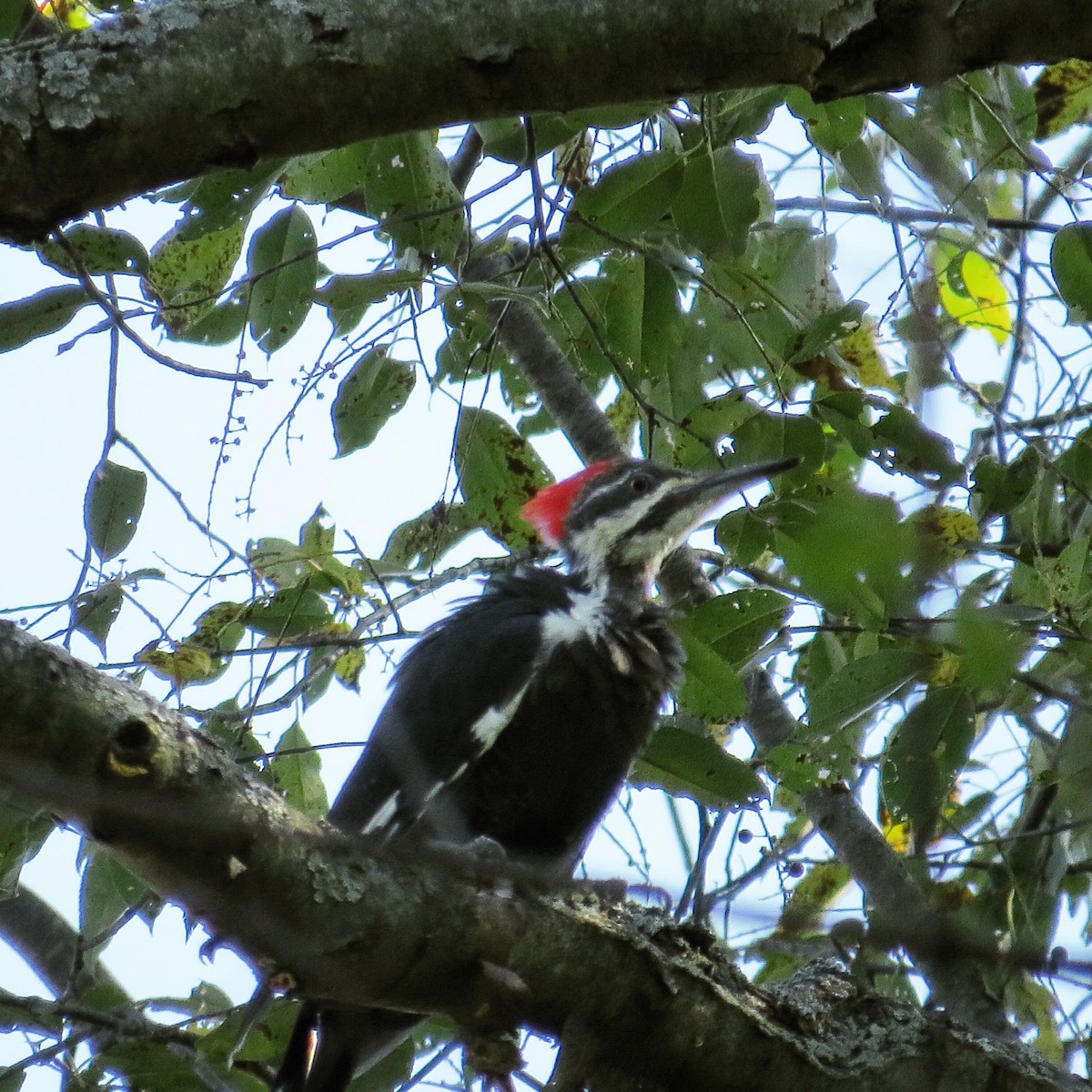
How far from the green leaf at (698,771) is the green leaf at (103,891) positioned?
3.84ft

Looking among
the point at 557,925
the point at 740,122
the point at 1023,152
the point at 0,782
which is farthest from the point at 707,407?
the point at 0,782

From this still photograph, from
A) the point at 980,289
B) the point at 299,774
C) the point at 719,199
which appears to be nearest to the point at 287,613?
the point at 299,774

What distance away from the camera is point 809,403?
3105mm

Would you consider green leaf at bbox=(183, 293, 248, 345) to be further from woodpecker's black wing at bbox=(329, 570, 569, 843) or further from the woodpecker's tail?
the woodpecker's tail

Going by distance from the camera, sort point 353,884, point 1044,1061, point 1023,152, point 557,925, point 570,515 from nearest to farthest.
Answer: point 353,884, point 557,925, point 1044,1061, point 1023,152, point 570,515

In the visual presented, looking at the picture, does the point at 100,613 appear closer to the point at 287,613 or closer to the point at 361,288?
the point at 287,613

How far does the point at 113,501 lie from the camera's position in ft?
10.0

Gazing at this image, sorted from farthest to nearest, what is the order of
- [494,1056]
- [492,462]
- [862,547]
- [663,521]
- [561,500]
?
[561,500], [663,521], [492,462], [494,1056], [862,547]

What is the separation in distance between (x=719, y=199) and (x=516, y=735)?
139 cm

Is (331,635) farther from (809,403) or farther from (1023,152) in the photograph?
(1023,152)

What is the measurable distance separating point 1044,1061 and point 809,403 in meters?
1.46

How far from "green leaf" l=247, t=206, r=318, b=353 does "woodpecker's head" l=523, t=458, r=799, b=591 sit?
0.97 meters

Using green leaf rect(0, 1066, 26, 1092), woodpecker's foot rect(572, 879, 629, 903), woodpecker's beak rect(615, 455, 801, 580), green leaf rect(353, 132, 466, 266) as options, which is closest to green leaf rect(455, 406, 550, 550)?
woodpecker's beak rect(615, 455, 801, 580)

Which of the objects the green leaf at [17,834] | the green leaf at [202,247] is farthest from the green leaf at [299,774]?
the green leaf at [202,247]
